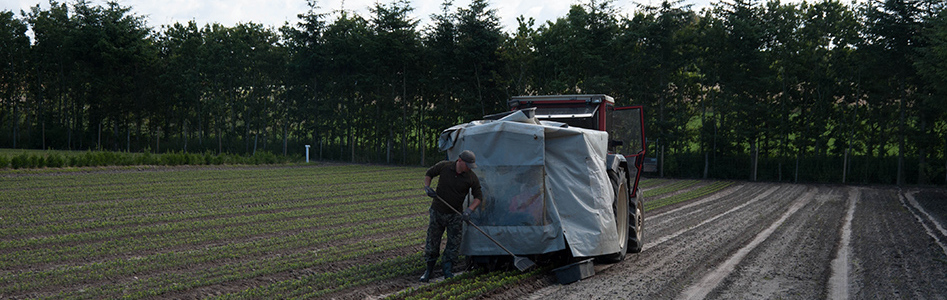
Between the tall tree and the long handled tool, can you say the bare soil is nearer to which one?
the long handled tool

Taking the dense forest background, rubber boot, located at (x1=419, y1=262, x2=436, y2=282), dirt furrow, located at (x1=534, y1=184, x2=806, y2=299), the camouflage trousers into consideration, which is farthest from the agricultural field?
the dense forest background

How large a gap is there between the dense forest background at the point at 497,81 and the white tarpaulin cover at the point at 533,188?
755 inches

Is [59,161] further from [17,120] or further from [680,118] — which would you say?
[17,120]

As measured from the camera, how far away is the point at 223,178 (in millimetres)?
24016

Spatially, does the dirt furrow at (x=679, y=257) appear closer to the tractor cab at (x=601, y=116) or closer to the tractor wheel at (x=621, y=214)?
the tractor wheel at (x=621, y=214)

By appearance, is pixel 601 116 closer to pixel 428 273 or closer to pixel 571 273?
pixel 571 273

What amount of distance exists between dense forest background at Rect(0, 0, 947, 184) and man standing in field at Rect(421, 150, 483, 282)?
20.3 metres

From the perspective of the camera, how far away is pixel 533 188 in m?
7.53

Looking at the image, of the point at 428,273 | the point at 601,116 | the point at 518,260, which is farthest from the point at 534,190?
the point at 601,116

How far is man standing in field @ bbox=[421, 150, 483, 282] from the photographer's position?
744cm

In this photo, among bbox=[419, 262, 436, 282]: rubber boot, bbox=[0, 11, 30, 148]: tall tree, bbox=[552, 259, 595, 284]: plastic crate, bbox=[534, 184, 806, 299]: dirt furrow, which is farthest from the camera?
bbox=[0, 11, 30, 148]: tall tree

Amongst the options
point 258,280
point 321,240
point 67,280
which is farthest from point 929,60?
point 67,280

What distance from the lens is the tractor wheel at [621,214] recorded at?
8.88 m

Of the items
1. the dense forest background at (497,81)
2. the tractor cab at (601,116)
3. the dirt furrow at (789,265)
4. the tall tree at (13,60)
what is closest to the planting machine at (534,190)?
the dirt furrow at (789,265)
